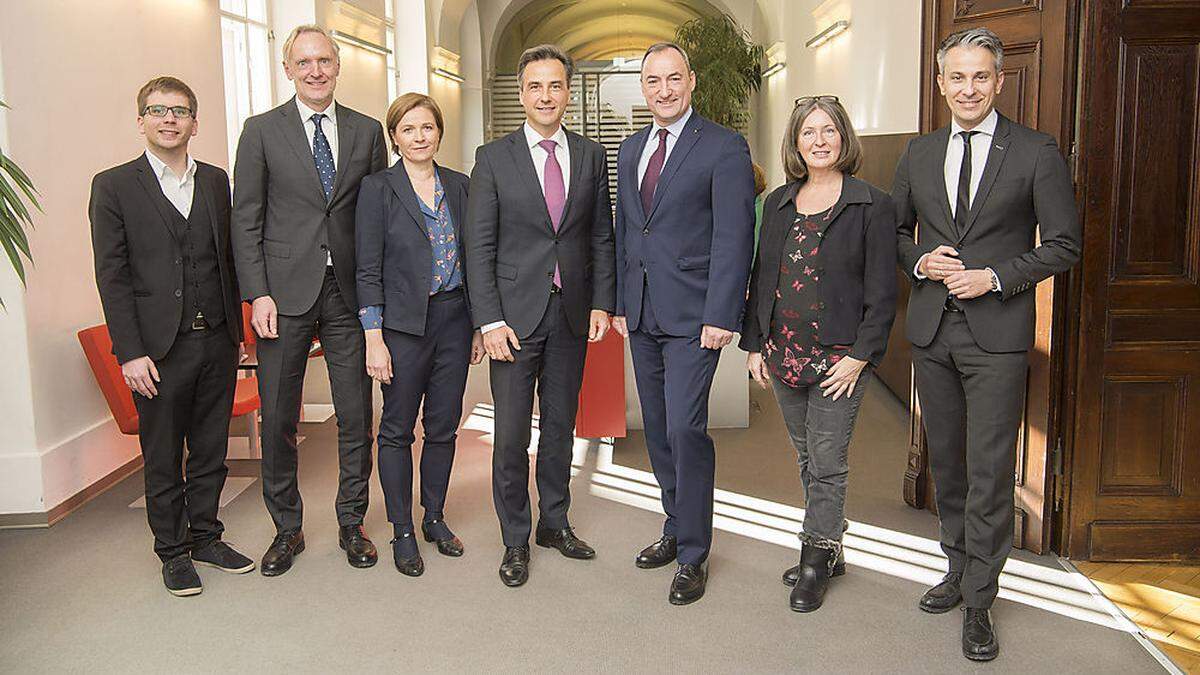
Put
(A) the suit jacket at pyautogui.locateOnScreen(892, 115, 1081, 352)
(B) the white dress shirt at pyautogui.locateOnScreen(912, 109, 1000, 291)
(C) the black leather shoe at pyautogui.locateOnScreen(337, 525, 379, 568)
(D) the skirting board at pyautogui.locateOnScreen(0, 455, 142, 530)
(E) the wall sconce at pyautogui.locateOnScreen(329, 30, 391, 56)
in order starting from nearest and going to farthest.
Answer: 1. (A) the suit jacket at pyautogui.locateOnScreen(892, 115, 1081, 352)
2. (B) the white dress shirt at pyautogui.locateOnScreen(912, 109, 1000, 291)
3. (C) the black leather shoe at pyautogui.locateOnScreen(337, 525, 379, 568)
4. (D) the skirting board at pyautogui.locateOnScreen(0, 455, 142, 530)
5. (E) the wall sconce at pyautogui.locateOnScreen(329, 30, 391, 56)

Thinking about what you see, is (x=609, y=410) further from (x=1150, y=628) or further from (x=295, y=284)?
(x=1150, y=628)

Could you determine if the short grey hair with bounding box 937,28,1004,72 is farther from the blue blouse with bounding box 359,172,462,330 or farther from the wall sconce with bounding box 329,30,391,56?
the wall sconce with bounding box 329,30,391,56

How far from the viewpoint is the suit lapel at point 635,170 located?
3.85 meters

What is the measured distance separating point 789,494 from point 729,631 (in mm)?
1738

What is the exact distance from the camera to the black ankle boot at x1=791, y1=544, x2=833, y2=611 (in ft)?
12.4

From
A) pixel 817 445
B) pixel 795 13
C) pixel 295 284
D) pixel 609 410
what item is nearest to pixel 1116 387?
pixel 817 445

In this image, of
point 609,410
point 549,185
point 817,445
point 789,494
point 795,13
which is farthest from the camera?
point 795,13

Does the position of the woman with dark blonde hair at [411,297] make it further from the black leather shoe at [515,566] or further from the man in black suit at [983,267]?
the man in black suit at [983,267]

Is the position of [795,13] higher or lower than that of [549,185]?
higher

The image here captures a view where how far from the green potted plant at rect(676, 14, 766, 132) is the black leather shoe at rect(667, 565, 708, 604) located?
402 inches

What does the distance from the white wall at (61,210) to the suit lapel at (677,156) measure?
3030 mm

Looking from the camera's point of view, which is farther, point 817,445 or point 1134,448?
point 1134,448

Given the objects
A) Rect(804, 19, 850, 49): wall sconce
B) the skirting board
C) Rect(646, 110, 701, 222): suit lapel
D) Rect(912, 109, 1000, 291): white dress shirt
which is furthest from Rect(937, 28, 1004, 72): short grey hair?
Rect(804, 19, 850, 49): wall sconce

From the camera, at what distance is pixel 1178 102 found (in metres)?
4.05
